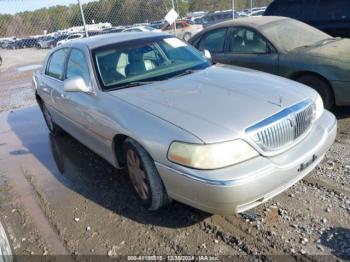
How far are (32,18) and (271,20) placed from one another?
58.1ft

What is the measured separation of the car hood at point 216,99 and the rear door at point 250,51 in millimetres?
1671

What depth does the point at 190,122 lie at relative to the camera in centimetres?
288

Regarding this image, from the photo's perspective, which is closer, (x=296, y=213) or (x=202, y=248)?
(x=202, y=248)

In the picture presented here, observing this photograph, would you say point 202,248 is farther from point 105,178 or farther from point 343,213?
point 105,178

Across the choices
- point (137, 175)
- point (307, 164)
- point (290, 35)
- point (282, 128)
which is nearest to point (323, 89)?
point (290, 35)

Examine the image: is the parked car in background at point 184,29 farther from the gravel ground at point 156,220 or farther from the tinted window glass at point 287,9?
the gravel ground at point 156,220

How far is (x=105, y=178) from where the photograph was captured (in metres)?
4.32

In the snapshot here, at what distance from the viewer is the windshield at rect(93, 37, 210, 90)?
3891mm

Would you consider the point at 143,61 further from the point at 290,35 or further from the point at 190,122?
the point at 290,35

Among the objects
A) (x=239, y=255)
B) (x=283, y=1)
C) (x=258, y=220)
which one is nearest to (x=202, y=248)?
(x=239, y=255)

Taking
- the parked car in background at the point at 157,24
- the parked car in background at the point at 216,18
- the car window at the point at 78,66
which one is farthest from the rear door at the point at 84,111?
the parked car in background at the point at 157,24

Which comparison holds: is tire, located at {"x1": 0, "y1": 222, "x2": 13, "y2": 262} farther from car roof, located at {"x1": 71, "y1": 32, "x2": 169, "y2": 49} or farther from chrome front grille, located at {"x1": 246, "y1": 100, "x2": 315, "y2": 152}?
car roof, located at {"x1": 71, "y1": 32, "x2": 169, "y2": 49}

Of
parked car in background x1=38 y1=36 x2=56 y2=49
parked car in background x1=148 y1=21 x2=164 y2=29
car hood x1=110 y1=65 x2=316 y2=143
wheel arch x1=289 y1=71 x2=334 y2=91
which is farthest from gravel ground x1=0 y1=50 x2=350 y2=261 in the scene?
parked car in background x1=38 y1=36 x2=56 y2=49

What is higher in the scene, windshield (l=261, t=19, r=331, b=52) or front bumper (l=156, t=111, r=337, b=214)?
windshield (l=261, t=19, r=331, b=52)
